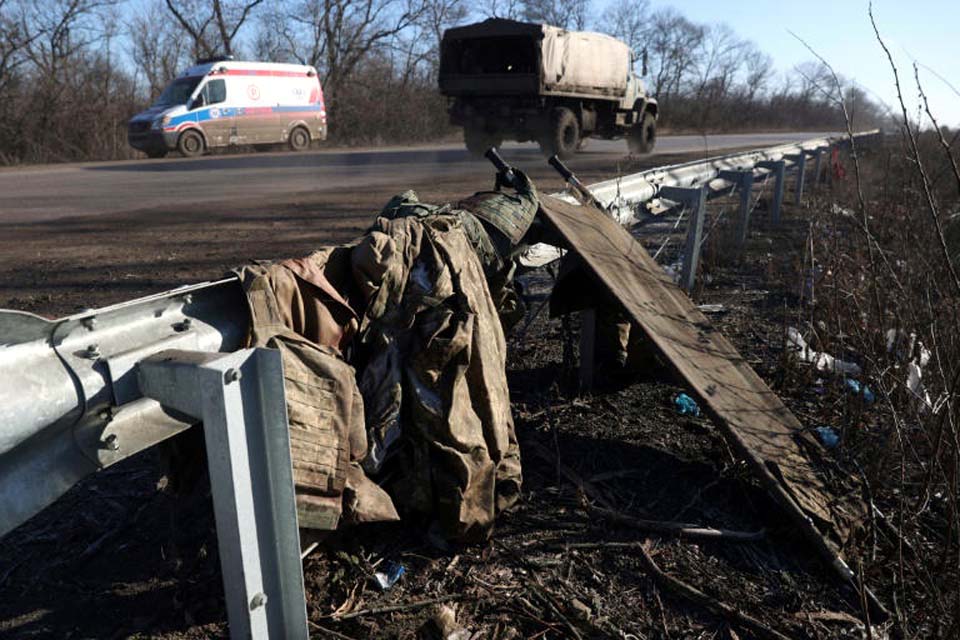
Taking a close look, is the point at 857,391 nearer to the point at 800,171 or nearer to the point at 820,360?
the point at 820,360

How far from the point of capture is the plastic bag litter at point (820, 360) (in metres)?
4.04

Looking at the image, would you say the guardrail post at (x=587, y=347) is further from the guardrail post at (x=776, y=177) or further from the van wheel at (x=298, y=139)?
the van wheel at (x=298, y=139)

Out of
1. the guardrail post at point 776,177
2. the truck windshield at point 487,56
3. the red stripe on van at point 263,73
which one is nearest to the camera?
the guardrail post at point 776,177

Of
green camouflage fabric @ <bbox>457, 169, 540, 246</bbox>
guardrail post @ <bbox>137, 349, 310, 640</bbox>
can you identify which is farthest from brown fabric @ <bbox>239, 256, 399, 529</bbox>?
green camouflage fabric @ <bbox>457, 169, 540, 246</bbox>

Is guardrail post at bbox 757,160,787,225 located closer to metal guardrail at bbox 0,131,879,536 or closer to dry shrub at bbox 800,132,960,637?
dry shrub at bbox 800,132,960,637

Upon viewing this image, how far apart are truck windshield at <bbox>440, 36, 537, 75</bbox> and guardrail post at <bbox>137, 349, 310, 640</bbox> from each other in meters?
17.0

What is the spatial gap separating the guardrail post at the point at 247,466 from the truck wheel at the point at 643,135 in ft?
72.0

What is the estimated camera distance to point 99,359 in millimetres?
1477

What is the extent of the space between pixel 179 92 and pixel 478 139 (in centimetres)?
1010

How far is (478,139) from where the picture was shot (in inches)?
721

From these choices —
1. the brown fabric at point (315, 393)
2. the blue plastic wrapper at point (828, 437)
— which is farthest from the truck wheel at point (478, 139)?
the brown fabric at point (315, 393)

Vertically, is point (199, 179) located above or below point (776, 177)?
above

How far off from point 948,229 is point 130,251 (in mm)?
Answer: 9191

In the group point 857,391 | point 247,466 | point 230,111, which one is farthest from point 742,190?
point 230,111
